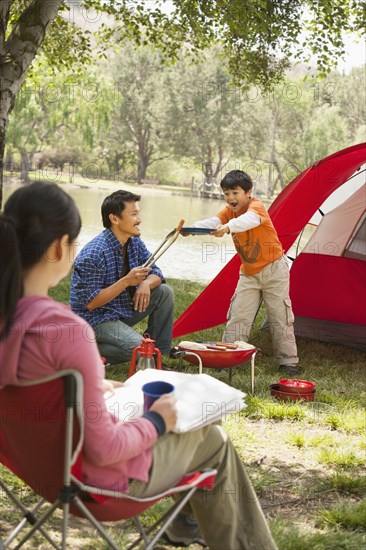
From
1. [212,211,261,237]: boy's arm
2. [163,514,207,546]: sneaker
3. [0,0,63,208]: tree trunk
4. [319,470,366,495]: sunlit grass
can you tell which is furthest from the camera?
[0,0,63,208]: tree trunk

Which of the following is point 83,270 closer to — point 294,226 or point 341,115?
point 294,226

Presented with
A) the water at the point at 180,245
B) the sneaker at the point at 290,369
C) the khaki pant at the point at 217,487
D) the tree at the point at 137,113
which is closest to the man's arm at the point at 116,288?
the sneaker at the point at 290,369

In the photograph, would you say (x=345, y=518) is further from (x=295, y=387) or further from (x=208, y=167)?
(x=208, y=167)

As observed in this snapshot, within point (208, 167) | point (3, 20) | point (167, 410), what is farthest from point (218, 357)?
point (208, 167)

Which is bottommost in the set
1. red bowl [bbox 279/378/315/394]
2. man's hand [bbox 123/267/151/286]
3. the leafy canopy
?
red bowl [bbox 279/378/315/394]

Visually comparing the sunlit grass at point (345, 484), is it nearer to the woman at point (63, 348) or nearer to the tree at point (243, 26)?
the woman at point (63, 348)

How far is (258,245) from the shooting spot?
503cm

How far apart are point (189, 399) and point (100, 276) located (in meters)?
2.42

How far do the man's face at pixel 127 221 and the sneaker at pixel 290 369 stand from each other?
4.80ft

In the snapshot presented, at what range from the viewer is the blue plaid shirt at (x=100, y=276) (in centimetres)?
434

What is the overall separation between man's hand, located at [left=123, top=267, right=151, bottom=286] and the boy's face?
86cm

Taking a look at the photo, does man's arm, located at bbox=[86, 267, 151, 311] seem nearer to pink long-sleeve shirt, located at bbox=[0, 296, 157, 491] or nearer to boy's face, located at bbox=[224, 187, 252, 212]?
boy's face, located at bbox=[224, 187, 252, 212]

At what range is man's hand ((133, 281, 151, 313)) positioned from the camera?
4.52 meters

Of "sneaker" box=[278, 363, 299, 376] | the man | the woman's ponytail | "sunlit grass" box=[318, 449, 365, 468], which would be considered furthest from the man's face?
the woman's ponytail
